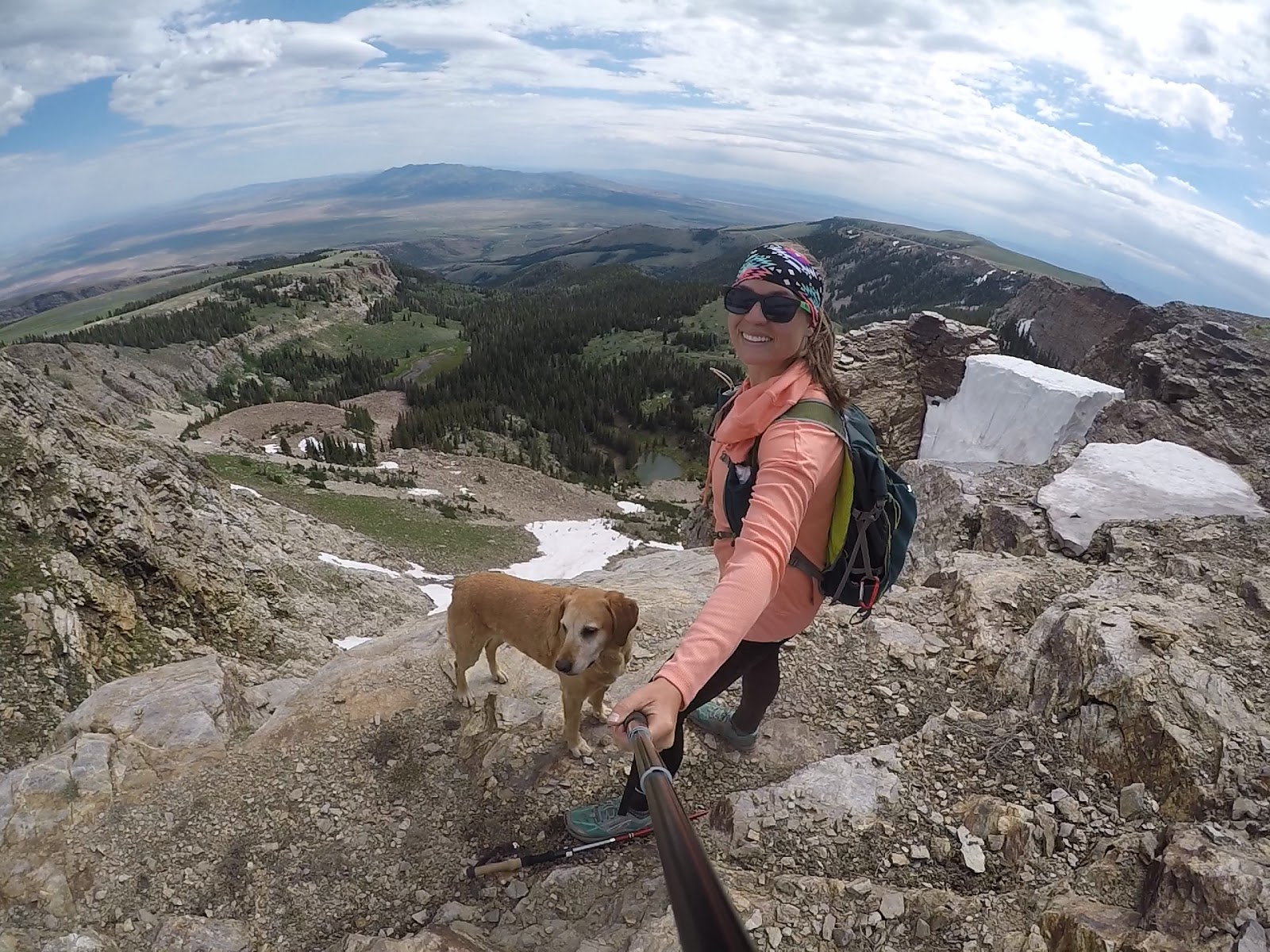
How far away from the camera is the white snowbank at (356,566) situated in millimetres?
16609

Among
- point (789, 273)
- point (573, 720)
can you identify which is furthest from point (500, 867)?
point (789, 273)

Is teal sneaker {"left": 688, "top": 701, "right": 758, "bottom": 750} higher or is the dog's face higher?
the dog's face

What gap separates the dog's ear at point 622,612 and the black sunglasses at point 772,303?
7.06 feet

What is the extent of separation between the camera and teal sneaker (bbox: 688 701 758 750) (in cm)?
512

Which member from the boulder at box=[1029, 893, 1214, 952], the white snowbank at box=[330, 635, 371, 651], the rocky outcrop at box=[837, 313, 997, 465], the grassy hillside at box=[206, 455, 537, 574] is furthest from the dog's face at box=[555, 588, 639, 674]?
the rocky outcrop at box=[837, 313, 997, 465]

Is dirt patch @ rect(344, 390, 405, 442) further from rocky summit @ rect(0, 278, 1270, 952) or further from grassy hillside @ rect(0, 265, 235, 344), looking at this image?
grassy hillside @ rect(0, 265, 235, 344)

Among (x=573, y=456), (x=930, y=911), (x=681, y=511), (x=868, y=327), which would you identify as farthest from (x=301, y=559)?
(x=573, y=456)

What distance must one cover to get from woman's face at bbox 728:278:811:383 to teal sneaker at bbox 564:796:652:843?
3307 millimetres

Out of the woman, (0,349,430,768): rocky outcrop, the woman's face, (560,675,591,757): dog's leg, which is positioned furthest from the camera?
(0,349,430,768): rocky outcrop

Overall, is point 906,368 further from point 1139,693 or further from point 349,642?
point 349,642

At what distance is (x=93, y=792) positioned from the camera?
5270mm

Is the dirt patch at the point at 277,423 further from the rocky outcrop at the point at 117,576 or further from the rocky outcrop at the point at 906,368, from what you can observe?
the rocky outcrop at the point at 906,368

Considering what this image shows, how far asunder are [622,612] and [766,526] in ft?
6.57

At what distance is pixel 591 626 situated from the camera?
4211mm
